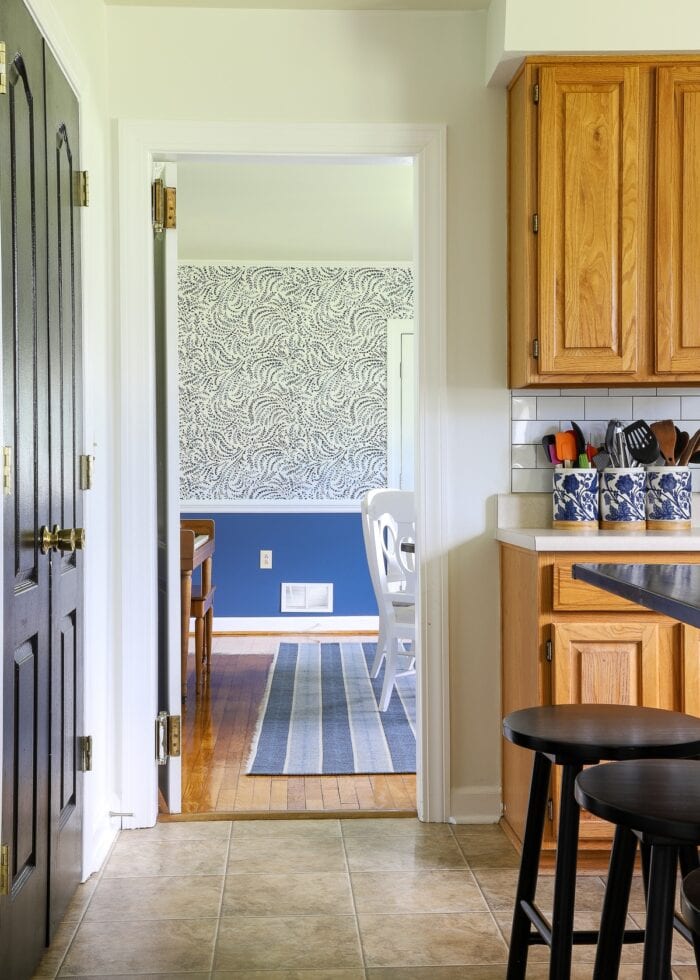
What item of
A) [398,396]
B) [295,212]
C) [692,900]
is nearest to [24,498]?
[692,900]

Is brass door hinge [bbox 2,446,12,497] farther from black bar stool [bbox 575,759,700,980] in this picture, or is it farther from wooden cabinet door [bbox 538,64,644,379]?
wooden cabinet door [bbox 538,64,644,379]

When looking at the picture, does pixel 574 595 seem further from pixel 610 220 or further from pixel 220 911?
pixel 220 911

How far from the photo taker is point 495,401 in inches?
121

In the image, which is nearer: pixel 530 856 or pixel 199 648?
pixel 530 856

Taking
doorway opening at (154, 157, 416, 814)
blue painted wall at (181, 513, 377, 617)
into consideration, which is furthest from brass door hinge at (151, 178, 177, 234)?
blue painted wall at (181, 513, 377, 617)

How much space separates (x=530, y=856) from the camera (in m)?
1.86

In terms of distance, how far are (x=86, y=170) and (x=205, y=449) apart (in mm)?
4191

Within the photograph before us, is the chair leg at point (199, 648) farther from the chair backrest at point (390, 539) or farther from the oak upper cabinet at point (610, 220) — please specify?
the oak upper cabinet at point (610, 220)

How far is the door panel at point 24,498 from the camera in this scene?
6.19 ft

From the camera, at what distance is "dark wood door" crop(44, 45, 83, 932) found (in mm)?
2260

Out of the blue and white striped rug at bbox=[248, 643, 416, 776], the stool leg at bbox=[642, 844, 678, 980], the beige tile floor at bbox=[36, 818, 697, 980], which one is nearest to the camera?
the stool leg at bbox=[642, 844, 678, 980]

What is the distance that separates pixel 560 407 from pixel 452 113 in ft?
3.18

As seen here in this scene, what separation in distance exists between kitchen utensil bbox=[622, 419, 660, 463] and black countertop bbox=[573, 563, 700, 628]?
1.23m

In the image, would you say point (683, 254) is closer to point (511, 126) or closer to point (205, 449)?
point (511, 126)
